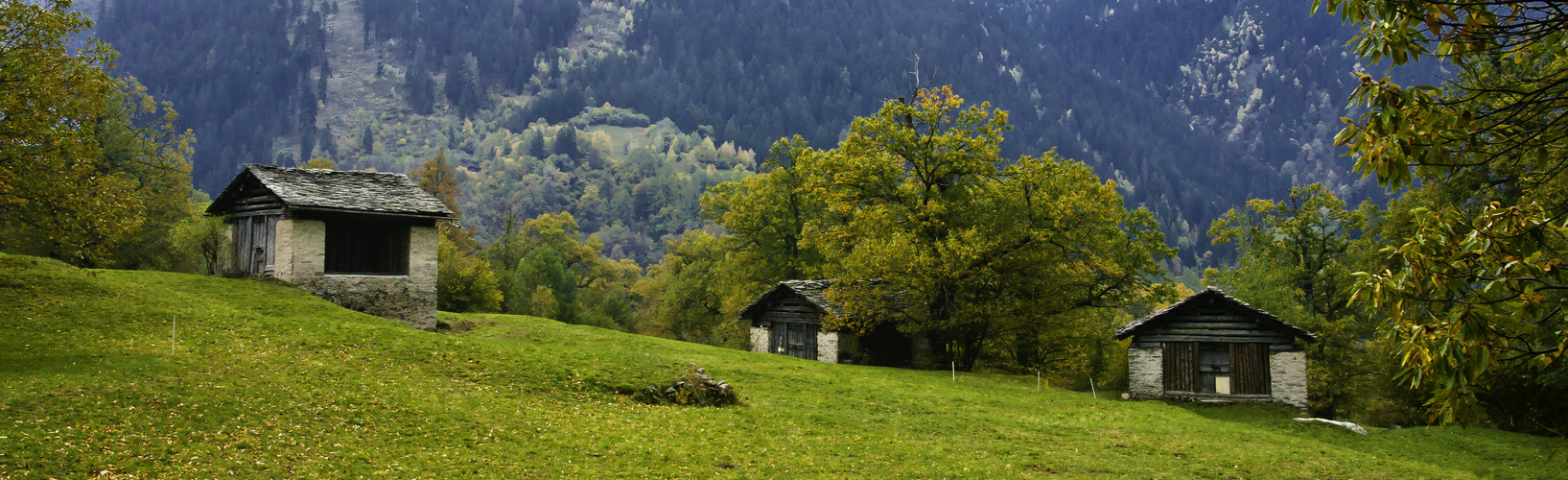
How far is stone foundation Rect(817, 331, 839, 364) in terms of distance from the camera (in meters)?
41.2

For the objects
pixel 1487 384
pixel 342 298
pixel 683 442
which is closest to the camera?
pixel 1487 384

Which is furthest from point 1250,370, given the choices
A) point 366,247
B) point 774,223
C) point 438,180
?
point 438,180

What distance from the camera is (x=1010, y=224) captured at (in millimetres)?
39094

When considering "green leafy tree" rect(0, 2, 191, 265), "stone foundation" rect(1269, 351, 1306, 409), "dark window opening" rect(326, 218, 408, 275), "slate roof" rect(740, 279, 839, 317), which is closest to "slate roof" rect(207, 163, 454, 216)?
"dark window opening" rect(326, 218, 408, 275)

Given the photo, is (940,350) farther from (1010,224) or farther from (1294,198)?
(1294,198)

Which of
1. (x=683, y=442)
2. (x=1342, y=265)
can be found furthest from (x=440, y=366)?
(x=1342, y=265)

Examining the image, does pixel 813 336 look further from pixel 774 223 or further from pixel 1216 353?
pixel 1216 353

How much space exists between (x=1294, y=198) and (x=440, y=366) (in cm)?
4952

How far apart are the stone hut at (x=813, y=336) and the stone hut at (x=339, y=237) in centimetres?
1727

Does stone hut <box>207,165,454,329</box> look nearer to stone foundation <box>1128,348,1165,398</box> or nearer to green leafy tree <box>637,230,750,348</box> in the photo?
stone foundation <box>1128,348,1165,398</box>

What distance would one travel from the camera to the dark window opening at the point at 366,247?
116 feet

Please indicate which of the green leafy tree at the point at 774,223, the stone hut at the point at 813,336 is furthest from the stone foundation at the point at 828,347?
the green leafy tree at the point at 774,223

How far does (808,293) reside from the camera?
4266cm

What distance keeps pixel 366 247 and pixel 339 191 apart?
2.59 metres
